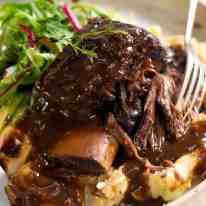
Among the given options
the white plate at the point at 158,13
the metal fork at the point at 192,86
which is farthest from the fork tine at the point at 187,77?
the white plate at the point at 158,13

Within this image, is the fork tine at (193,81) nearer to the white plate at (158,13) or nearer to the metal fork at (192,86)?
the metal fork at (192,86)

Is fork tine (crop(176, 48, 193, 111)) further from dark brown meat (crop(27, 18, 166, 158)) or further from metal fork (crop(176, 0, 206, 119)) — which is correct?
dark brown meat (crop(27, 18, 166, 158))

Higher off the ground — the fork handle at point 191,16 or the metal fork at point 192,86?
the fork handle at point 191,16

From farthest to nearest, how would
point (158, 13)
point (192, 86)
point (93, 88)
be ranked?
point (158, 13) → point (192, 86) → point (93, 88)

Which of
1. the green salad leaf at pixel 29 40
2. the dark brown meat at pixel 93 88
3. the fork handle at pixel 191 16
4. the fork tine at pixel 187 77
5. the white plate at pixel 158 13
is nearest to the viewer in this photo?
the dark brown meat at pixel 93 88

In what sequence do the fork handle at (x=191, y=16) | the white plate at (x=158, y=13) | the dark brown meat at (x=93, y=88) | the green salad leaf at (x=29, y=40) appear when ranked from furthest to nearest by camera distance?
the white plate at (x=158, y=13)
the fork handle at (x=191, y=16)
the green salad leaf at (x=29, y=40)
the dark brown meat at (x=93, y=88)

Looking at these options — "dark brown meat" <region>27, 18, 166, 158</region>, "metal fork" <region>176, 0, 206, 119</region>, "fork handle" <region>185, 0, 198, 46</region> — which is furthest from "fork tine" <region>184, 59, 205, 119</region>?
"fork handle" <region>185, 0, 198, 46</region>

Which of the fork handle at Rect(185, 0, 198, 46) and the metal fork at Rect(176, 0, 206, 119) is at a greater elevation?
the fork handle at Rect(185, 0, 198, 46)

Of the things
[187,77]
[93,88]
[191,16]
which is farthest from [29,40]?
[191,16]

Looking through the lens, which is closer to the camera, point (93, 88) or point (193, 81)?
point (93, 88)

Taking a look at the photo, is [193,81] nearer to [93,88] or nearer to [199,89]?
[199,89]

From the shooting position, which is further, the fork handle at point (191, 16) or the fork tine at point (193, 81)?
the fork handle at point (191, 16)
